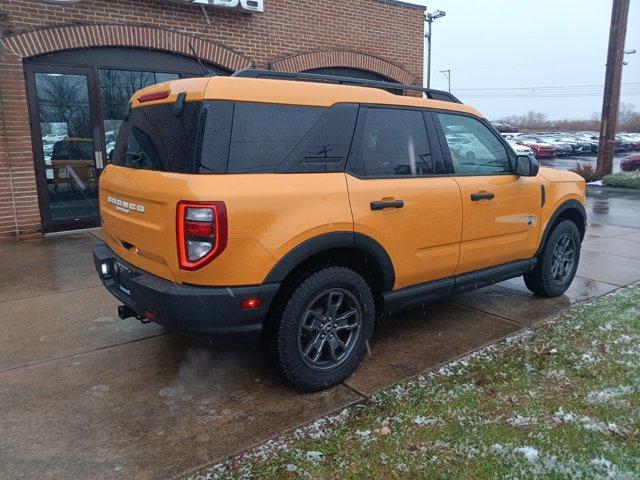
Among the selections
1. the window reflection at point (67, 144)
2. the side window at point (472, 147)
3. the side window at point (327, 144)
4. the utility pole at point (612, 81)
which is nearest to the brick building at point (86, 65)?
the window reflection at point (67, 144)

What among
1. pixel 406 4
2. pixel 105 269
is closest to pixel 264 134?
pixel 105 269

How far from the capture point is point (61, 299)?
5070 mm

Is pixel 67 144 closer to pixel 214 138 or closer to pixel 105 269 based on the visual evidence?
pixel 105 269

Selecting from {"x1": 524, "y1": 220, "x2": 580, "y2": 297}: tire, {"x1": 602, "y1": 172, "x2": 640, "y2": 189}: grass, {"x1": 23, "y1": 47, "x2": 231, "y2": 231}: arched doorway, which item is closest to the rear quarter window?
{"x1": 524, "y1": 220, "x2": 580, "y2": 297}: tire

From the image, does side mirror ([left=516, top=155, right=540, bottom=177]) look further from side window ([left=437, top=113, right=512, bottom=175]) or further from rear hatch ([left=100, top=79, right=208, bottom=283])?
rear hatch ([left=100, top=79, right=208, bottom=283])

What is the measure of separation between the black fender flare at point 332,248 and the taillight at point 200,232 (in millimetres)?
370

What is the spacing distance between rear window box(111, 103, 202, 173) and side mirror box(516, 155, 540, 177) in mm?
2799

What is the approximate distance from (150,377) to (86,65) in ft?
20.5

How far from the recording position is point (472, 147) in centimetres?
425

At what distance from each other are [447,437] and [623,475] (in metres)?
0.83

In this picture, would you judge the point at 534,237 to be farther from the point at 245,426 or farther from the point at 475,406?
the point at 245,426

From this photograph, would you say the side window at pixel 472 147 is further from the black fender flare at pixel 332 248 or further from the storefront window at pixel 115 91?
the storefront window at pixel 115 91

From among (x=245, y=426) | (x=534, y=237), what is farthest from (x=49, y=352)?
(x=534, y=237)

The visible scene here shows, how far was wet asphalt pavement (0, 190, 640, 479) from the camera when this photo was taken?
9.04 ft
